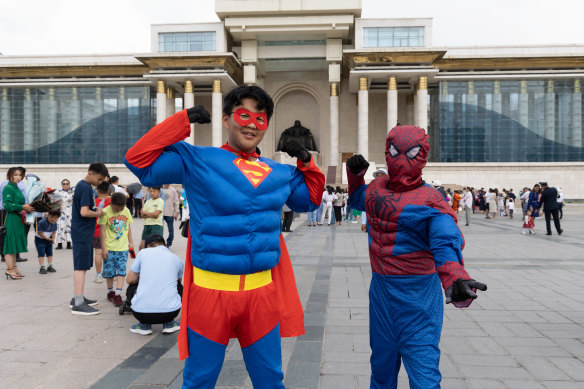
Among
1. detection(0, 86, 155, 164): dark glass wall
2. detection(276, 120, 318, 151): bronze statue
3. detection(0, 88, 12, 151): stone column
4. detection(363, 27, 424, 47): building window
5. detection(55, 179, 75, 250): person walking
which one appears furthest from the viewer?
detection(0, 88, 12, 151): stone column

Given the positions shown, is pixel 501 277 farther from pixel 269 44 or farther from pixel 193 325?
pixel 269 44

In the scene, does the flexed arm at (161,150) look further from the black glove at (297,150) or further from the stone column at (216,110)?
the stone column at (216,110)

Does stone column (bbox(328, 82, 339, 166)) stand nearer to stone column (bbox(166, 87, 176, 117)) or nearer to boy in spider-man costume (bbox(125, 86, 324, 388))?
stone column (bbox(166, 87, 176, 117))

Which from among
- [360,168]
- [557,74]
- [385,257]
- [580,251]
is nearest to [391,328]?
[385,257]

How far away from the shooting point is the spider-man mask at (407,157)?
2193mm

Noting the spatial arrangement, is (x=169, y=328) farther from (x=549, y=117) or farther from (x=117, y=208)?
(x=549, y=117)

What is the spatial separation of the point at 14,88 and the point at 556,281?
44687 millimetres

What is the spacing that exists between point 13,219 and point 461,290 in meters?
7.00

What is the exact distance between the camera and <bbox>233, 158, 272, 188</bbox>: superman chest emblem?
2.01 meters

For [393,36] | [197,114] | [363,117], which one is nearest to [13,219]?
[197,114]

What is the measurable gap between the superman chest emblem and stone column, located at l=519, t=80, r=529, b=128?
4032 centimetres

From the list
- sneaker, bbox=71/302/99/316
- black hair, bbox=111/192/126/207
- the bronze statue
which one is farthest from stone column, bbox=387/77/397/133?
sneaker, bbox=71/302/99/316

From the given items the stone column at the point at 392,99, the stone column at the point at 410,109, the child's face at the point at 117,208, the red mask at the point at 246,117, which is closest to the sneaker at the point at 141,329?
the child's face at the point at 117,208

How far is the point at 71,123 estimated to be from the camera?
130 ft
